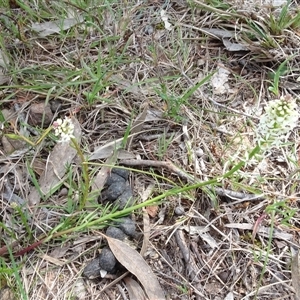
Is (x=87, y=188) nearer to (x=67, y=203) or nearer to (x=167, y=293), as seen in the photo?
(x=67, y=203)

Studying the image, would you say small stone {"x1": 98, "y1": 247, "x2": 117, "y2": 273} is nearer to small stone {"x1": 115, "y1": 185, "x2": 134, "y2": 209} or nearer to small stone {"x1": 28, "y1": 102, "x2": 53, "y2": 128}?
small stone {"x1": 115, "y1": 185, "x2": 134, "y2": 209}

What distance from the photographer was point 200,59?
1975 millimetres

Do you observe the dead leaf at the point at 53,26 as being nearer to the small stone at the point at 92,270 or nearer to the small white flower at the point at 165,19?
the small white flower at the point at 165,19

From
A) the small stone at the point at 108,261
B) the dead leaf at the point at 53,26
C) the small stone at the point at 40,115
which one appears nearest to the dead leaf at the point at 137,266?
the small stone at the point at 108,261

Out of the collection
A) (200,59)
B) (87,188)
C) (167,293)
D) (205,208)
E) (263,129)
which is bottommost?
(167,293)

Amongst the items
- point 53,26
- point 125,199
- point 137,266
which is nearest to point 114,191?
point 125,199

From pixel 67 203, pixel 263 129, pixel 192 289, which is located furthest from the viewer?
pixel 67 203

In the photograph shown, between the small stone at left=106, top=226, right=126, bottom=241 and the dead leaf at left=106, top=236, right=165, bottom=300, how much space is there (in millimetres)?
15

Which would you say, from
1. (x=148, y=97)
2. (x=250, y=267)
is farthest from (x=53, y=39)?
(x=250, y=267)

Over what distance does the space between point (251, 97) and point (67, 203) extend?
2.83 ft

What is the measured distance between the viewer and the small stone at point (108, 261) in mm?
1499

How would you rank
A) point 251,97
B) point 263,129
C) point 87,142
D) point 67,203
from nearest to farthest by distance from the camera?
point 263,129 < point 67,203 < point 87,142 < point 251,97

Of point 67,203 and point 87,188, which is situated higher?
point 87,188

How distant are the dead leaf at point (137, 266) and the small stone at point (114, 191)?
15 centimetres
